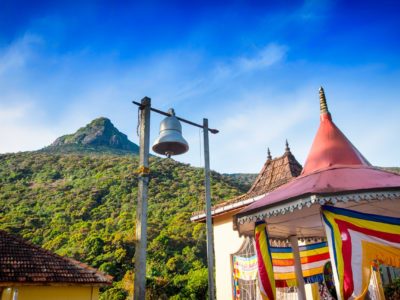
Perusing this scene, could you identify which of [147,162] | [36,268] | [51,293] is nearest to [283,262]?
[147,162]

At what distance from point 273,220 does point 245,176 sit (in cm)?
5926

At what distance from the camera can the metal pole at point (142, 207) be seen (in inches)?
186

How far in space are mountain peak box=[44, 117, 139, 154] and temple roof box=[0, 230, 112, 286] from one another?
70.6m

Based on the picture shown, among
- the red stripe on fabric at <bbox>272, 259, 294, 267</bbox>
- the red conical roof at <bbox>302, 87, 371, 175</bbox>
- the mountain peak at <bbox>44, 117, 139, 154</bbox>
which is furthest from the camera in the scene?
the mountain peak at <bbox>44, 117, 139, 154</bbox>

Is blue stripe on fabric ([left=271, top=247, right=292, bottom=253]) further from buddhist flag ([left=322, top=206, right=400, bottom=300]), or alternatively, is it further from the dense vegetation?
the dense vegetation

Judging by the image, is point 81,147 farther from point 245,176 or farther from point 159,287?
point 159,287

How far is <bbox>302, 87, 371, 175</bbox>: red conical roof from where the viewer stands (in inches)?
244

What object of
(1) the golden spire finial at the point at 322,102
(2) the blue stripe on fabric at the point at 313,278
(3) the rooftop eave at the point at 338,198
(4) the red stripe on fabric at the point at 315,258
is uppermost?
(1) the golden spire finial at the point at 322,102

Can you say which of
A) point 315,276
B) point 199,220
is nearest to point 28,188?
point 199,220

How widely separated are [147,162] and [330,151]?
3410mm

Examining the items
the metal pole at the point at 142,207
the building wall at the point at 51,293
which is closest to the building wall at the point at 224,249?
the building wall at the point at 51,293

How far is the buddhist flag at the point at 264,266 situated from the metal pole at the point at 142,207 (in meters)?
2.05

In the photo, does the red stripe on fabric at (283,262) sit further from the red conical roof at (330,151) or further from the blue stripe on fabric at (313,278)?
the red conical roof at (330,151)

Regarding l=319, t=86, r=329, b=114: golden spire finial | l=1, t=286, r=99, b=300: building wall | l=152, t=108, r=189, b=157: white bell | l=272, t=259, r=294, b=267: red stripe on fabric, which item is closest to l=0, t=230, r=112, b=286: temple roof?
l=1, t=286, r=99, b=300: building wall
